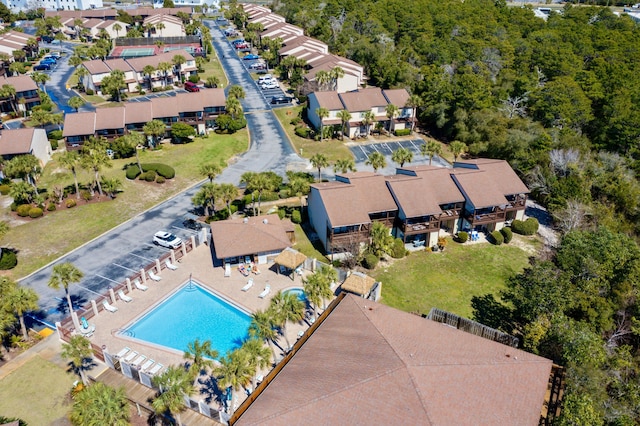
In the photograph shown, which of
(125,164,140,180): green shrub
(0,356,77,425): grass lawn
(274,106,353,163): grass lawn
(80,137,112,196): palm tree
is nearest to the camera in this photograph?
(0,356,77,425): grass lawn

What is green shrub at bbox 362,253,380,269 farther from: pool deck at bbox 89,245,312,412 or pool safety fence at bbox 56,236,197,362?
pool safety fence at bbox 56,236,197,362

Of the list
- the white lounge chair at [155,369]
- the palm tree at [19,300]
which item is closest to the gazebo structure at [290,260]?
the white lounge chair at [155,369]

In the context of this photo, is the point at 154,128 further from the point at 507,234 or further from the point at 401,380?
the point at 401,380

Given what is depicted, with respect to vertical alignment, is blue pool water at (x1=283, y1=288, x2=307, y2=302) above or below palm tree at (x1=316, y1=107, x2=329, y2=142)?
below

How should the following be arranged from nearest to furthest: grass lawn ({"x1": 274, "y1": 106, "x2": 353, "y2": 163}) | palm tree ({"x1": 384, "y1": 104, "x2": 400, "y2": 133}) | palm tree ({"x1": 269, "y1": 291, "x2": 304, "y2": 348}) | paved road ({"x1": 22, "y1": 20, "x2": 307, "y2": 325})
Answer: palm tree ({"x1": 269, "y1": 291, "x2": 304, "y2": 348}), paved road ({"x1": 22, "y1": 20, "x2": 307, "y2": 325}), grass lawn ({"x1": 274, "y1": 106, "x2": 353, "y2": 163}), palm tree ({"x1": 384, "y1": 104, "x2": 400, "y2": 133})

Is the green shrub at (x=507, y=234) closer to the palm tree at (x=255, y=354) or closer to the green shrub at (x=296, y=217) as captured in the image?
the green shrub at (x=296, y=217)

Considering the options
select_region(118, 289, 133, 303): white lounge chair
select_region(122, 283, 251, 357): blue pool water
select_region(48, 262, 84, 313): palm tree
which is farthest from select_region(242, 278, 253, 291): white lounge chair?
select_region(48, 262, 84, 313): palm tree

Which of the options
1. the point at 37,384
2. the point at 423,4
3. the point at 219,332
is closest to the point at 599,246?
the point at 219,332
